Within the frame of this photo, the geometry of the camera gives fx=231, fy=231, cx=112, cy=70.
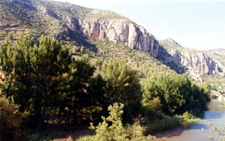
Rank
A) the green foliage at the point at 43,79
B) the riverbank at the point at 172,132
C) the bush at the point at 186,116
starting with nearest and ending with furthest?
the green foliage at the point at 43,79 < the riverbank at the point at 172,132 < the bush at the point at 186,116

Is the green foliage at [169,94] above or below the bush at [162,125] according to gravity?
above

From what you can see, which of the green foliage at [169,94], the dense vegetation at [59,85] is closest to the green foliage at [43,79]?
the dense vegetation at [59,85]

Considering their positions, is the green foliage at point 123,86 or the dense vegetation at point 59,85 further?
the green foliage at point 123,86

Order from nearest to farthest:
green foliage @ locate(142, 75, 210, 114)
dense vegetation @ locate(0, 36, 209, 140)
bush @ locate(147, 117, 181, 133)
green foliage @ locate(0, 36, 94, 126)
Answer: green foliage @ locate(0, 36, 94, 126) → dense vegetation @ locate(0, 36, 209, 140) → bush @ locate(147, 117, 181, 133) → green foliage @ locate(142, 75, 210, 114)

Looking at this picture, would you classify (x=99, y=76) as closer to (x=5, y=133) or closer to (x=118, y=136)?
(x=5, y=133)

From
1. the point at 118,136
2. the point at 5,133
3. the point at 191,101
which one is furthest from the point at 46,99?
the point at 191,101

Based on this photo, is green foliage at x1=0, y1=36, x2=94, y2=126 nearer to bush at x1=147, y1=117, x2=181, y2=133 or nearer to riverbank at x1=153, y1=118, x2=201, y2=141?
bush at x1=147, y1=117, x2=181, y2=133

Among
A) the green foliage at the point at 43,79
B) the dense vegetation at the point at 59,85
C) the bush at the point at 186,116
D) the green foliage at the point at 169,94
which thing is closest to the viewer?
the green foliage at the point at 43,79

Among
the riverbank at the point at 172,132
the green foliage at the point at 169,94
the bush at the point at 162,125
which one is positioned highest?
the green foliage at the point at 169,94

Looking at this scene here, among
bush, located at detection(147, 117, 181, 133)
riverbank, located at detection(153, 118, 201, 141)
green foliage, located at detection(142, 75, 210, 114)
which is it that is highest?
green foliage, located at detection(142, 75, 210, 114)

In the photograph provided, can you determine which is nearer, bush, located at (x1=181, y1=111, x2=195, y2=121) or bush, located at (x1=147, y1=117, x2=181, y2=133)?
bush, located at (x1=147, y1=117, x2=181, y2=133)

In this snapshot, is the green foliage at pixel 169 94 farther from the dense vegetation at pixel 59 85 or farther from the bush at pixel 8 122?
the bush at pixel 8 122

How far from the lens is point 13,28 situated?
109 meters

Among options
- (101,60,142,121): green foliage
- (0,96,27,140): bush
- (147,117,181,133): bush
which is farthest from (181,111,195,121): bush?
(0,96,27,140): bush
